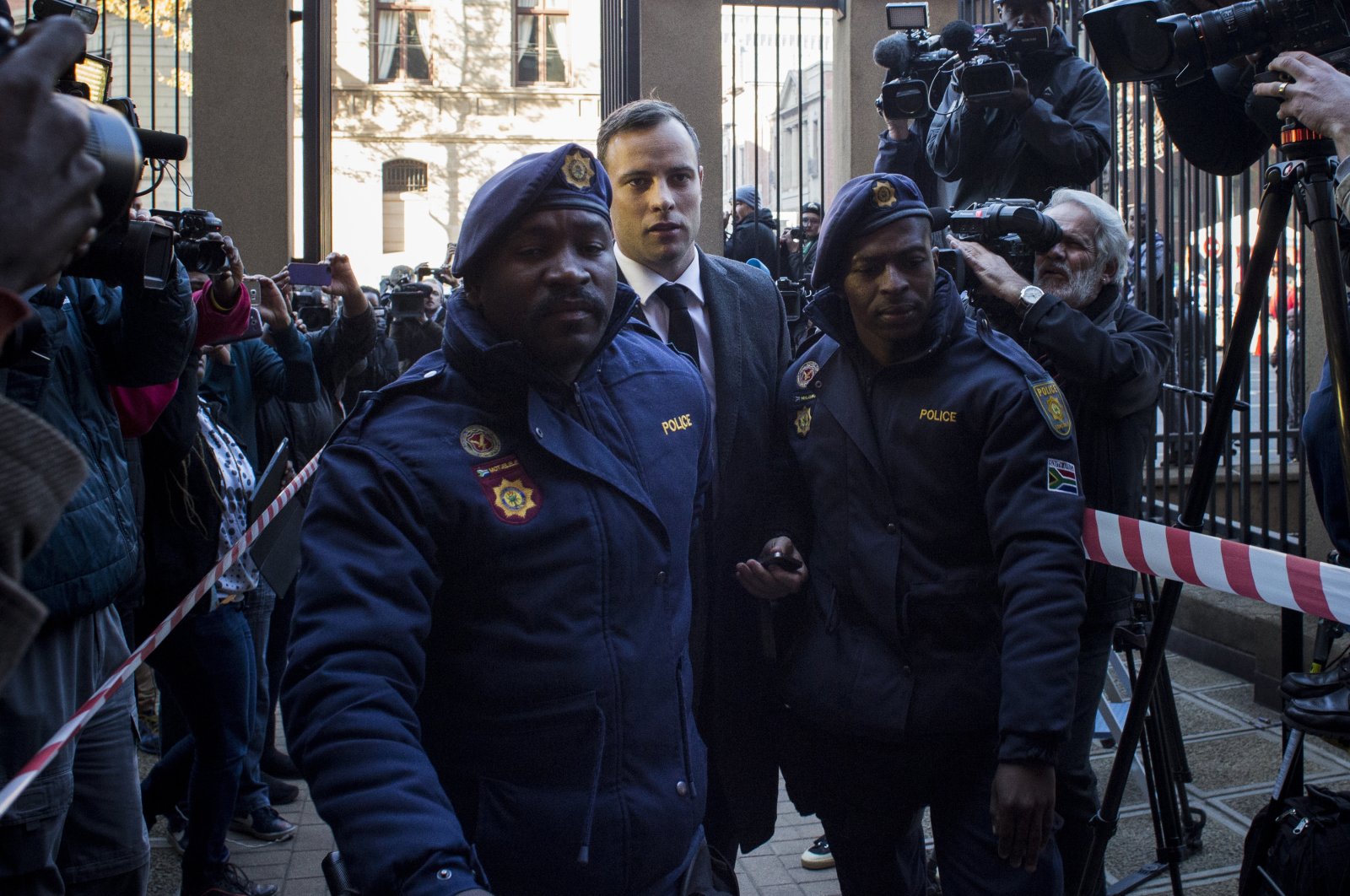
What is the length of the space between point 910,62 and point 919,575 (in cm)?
263

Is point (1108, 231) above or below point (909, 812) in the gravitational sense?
above

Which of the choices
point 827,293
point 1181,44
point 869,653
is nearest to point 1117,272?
point 1181,44

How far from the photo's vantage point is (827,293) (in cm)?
286

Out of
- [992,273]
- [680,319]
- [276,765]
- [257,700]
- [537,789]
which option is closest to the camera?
[537,789]

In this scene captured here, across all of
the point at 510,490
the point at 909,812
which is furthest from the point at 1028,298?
the point at 510,490

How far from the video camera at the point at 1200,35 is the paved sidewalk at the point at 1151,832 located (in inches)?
96.3

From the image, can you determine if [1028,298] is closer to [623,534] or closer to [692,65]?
[623,534]

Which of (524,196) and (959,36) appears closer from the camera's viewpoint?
(524,196)

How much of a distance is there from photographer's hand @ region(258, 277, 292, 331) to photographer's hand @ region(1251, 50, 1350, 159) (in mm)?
3563

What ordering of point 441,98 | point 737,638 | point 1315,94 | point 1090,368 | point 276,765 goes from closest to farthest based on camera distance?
point 1315,94, point 737,638, point 1090,368, point 276,765, point 441,98

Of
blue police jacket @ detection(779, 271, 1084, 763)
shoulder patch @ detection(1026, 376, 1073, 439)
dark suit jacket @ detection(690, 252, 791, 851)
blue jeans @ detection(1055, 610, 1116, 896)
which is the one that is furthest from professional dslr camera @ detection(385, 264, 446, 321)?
shoulder patch @ detection(1026, 376, 1073, 439)

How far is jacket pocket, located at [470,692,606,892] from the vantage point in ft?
6.16

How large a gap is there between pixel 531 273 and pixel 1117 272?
2.10 m

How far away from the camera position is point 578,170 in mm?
2121
